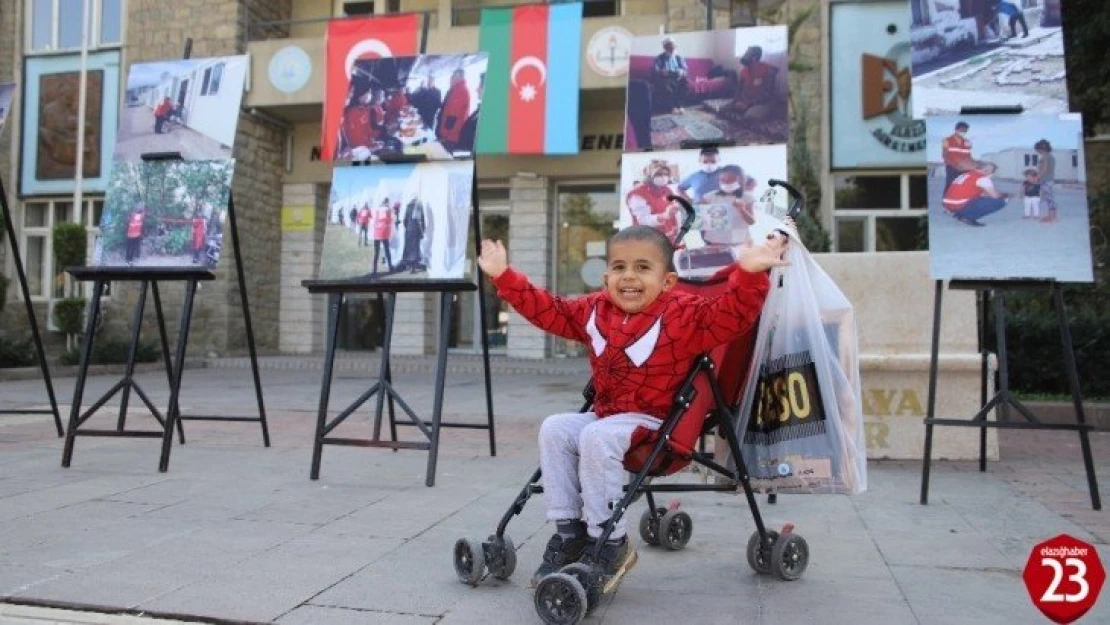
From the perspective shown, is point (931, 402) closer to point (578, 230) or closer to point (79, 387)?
point (79, 387)

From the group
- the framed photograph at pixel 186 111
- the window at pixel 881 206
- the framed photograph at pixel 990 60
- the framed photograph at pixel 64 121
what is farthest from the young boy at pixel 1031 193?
the framed photograph at pixel 64 121

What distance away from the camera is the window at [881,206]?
1529cm

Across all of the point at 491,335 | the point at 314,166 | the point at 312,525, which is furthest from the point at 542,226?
the point at 312,525

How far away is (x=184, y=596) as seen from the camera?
2.94 metres

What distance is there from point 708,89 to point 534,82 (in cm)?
979

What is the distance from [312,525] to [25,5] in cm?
1900

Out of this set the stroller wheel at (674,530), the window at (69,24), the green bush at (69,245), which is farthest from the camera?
the window at (69,24)

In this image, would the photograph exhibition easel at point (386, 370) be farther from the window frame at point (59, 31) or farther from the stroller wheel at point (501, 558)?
the window frame at point (59, 31)

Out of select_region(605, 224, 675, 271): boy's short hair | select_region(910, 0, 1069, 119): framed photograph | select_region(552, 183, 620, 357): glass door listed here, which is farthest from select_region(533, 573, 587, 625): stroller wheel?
select_region(552, 183, 620, 357): glass door

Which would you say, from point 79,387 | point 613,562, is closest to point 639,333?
point 613,562

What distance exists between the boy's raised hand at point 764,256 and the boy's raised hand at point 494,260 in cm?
80

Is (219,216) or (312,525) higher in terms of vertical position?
(219,216)

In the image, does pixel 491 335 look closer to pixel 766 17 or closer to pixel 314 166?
pixel 314 166

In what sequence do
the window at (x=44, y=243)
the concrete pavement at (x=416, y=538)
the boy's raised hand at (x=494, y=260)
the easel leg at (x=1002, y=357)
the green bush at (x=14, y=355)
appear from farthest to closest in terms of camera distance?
the window at (x=44, y=243), the green bush at (x=14, y=355), the easel leg at (x=1002, y=357), the boy's raised hand at (x=494, y=260), the concrete pavement at (x=416, y=538)
